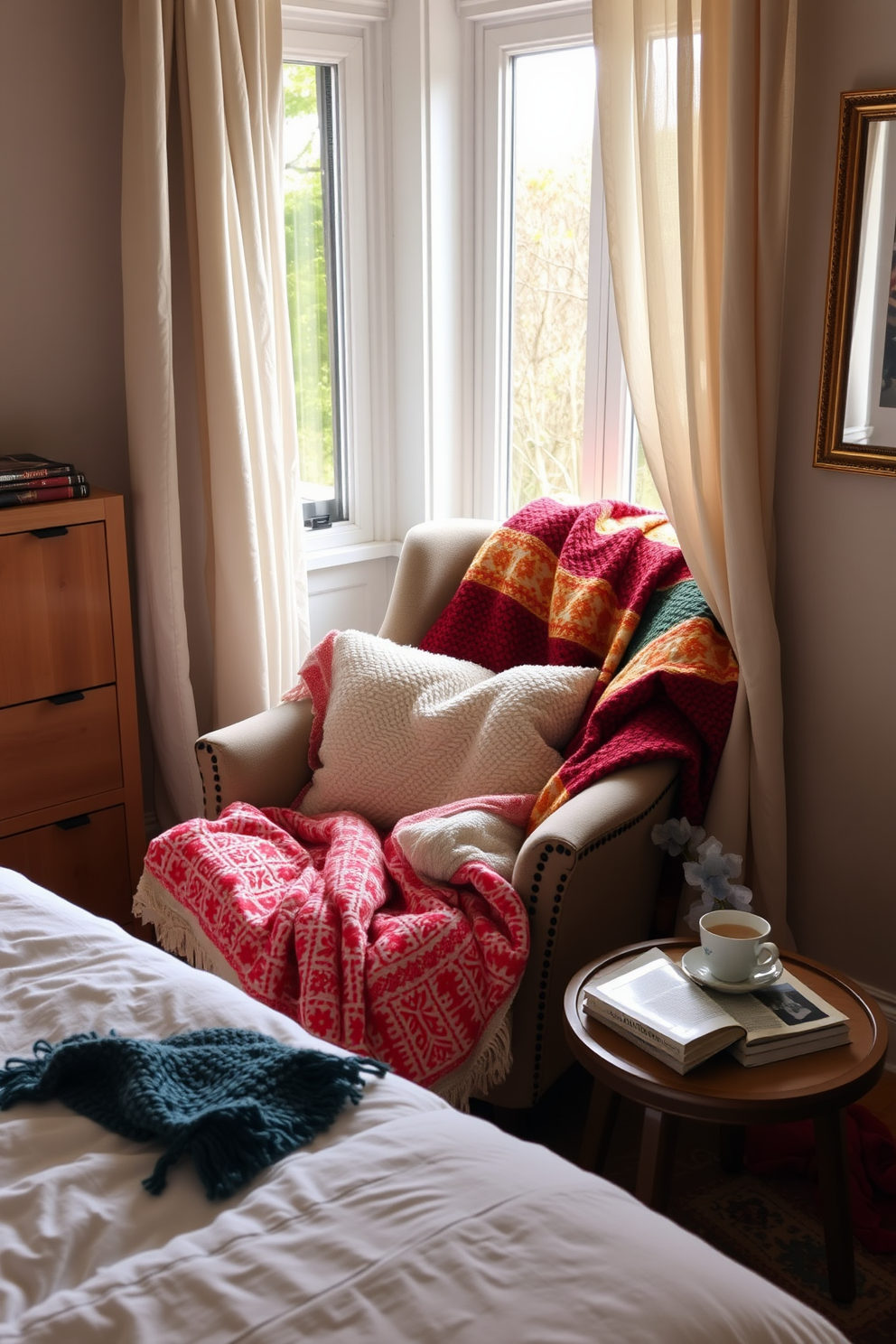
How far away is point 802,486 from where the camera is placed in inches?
92.0

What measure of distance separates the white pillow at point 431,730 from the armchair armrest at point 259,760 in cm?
6

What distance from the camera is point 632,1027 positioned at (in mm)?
1699

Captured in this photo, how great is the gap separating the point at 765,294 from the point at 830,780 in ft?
3.08

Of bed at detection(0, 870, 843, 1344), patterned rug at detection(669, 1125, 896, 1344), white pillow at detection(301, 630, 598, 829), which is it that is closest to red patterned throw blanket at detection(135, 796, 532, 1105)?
white pillow at detection(301, 630, 598, 829)

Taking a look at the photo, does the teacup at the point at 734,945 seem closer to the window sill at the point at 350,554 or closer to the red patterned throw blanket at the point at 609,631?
the red patterned throw blanket at the point at 609,631

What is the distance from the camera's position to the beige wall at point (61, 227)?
2.65 meters

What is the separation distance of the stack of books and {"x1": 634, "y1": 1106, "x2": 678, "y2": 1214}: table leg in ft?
5.61

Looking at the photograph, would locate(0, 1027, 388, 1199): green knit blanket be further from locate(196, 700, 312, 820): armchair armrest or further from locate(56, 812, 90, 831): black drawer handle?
locate(56, 812, 90, 831): black drawer handle

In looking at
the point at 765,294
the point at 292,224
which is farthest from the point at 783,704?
the point at 292,224

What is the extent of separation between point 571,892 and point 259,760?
80 centimetres

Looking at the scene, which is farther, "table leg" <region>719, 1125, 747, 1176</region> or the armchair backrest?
the armchair backrest

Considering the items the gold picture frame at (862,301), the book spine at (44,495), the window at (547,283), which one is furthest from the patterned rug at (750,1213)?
the book spine at (44,495)

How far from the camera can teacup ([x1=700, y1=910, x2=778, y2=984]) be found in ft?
5.73

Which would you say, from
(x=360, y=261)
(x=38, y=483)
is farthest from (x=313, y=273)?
(x=38, y=483)
